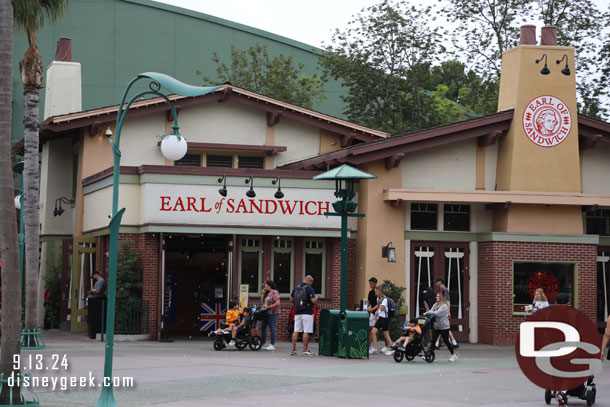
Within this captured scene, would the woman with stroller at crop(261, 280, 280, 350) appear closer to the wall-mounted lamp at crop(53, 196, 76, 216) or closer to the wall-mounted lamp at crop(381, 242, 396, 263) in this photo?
the wall-mounted lamp at crop(381, 242, 396, 263)

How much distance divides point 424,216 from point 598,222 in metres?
5.63

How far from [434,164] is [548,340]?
15.6 metres

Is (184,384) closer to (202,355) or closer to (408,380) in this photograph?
(408,380)

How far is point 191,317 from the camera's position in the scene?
1204 inches

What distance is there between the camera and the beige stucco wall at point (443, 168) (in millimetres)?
27969

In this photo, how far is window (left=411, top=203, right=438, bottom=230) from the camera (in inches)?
1102

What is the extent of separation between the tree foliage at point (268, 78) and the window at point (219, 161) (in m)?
13.4

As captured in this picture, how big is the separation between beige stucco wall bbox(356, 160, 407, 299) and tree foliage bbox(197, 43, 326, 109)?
1719cm

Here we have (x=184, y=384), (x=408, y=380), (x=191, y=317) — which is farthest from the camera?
(x=191, y=317)

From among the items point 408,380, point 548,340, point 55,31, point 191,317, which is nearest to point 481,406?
point 548,340

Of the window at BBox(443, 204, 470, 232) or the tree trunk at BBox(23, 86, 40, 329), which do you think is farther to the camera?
the window at BBox(443, 204, 470, 232)

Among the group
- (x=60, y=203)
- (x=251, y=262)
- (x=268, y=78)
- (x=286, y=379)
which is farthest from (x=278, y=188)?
(x=268, y=78)

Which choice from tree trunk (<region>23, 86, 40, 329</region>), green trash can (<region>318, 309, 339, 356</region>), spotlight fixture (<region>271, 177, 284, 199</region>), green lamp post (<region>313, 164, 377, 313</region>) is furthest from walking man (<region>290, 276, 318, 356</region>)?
tree trunk (<region>23, 86, 40, 329</region>)

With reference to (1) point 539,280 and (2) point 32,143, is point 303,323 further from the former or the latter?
(1) point 539,280
